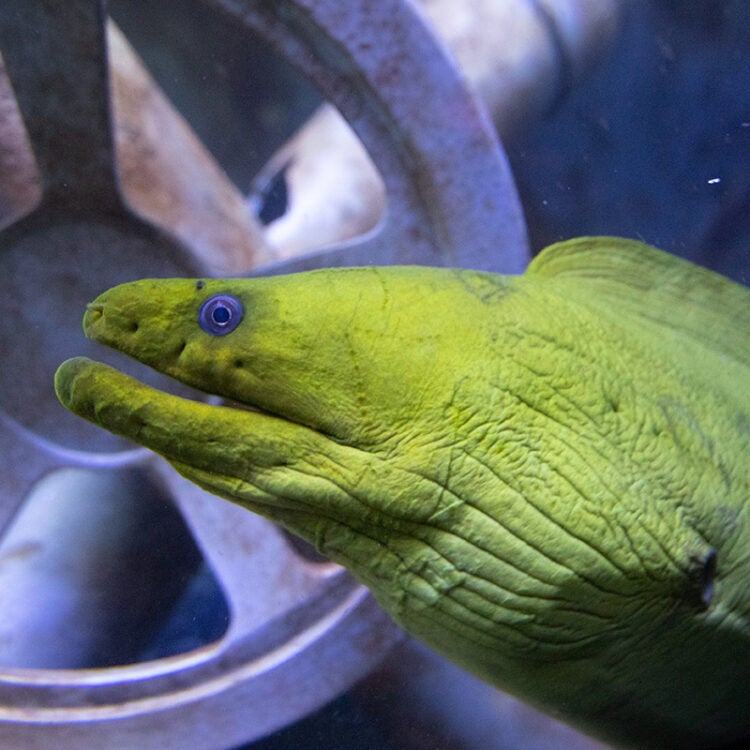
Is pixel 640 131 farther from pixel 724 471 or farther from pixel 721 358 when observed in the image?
pixel 724 471

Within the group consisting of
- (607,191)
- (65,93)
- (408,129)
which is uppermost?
(65,93)

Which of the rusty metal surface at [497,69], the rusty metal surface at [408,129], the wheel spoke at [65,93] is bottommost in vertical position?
the rusty metal surface at [497,69]

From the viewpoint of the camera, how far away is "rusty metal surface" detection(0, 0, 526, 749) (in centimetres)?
189

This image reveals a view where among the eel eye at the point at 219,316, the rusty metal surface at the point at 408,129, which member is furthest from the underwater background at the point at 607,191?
the eel eye at the point at 219,316

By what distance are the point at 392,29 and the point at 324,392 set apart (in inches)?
50.1

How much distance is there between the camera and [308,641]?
214cm

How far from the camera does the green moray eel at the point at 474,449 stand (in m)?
1.06

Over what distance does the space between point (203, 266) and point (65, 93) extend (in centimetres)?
57

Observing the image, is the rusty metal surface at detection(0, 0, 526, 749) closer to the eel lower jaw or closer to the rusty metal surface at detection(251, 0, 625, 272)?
the rusty metal surface at detection(251, 0, 625, 272)

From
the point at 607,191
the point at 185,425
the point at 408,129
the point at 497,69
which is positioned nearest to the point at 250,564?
the point at 185,425

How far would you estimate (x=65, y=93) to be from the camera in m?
1.90

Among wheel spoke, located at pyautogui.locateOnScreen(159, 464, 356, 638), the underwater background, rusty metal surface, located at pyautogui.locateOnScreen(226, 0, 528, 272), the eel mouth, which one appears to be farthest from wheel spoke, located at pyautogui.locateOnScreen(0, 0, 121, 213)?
the underwater background

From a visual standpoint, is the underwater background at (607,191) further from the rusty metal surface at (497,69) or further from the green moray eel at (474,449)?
the green moray eel at (474,449)

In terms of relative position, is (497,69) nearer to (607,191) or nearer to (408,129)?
(607,191)
